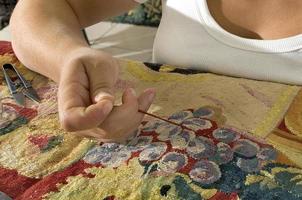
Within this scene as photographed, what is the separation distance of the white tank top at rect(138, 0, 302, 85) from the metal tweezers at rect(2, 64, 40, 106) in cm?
23

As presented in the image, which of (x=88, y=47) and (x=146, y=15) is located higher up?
(x=88, y=47)

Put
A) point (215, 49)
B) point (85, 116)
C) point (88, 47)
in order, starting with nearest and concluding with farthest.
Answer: point (85, 116) → point (88, 47) → point (215, 49)

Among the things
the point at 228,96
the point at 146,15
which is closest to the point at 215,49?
the point at 228,96

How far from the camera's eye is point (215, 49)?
0.78m

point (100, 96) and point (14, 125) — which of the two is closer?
point (100, 96)

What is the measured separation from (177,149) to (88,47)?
19 centimetres

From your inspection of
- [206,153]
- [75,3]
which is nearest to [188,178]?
[206,153]

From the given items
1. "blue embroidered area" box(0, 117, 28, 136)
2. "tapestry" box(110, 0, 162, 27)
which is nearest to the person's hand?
"blue embroidered area" box(0, 117, 28, 136)

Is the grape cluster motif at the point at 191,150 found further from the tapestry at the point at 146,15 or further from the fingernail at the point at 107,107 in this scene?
the tapestry at the point at 146,15

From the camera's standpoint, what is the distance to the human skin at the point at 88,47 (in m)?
0.56

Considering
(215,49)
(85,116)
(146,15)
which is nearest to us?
(85,116)

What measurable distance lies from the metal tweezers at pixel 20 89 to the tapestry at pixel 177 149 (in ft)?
0.03

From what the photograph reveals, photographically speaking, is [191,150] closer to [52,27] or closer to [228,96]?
[228,96]

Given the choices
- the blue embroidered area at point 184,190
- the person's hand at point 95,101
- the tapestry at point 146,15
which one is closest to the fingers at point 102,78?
the person's hand at point 95,101
